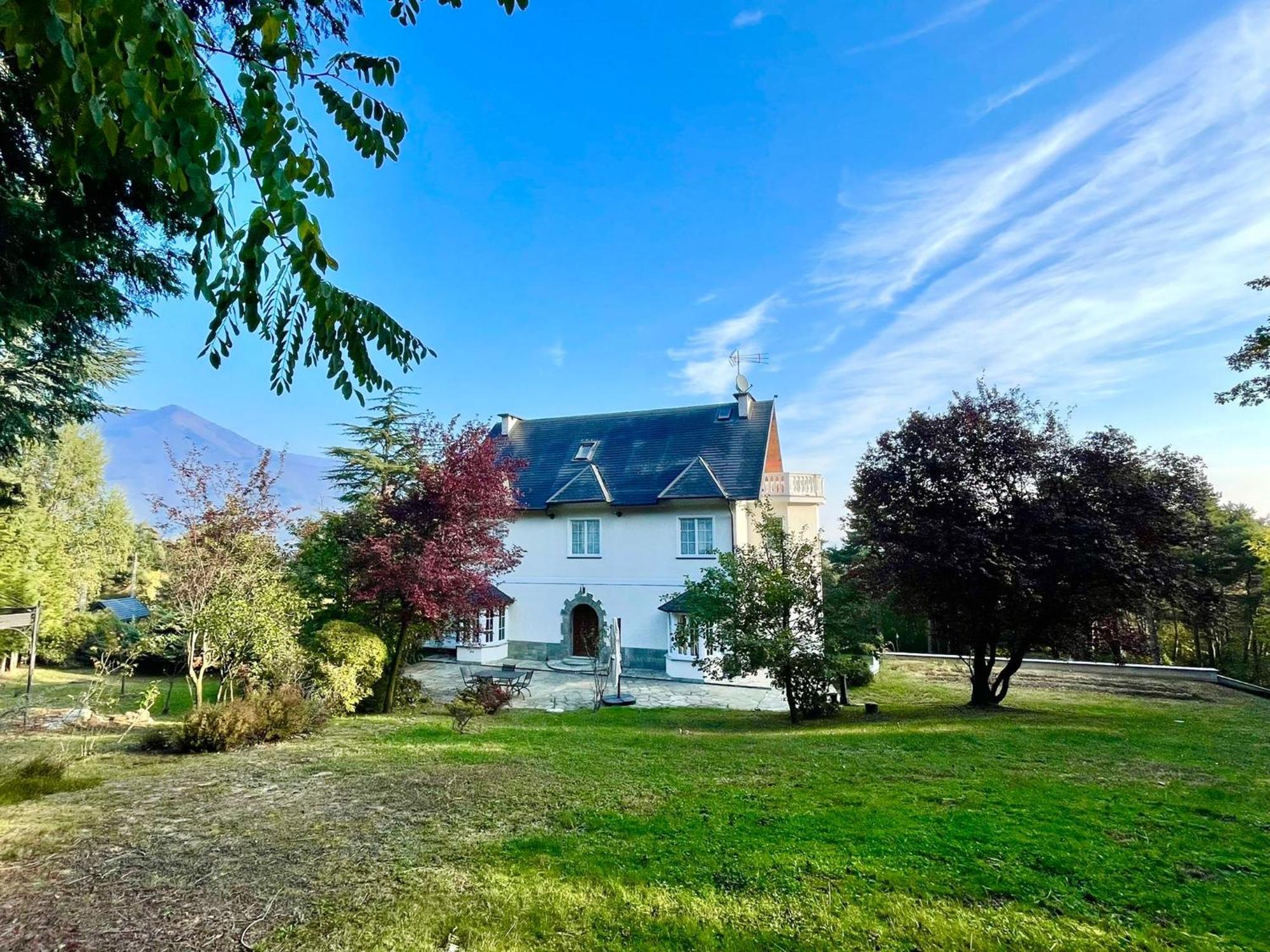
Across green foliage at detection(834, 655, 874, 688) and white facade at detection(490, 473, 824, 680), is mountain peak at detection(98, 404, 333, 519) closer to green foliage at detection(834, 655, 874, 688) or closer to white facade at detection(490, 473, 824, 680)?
white facade at detection(490, 473, 824, 680)

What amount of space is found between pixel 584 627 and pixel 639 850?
58.1 ft

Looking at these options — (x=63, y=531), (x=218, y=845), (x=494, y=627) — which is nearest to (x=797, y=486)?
(x=494, y=627)

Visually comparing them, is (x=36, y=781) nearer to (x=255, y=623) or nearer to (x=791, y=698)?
(x=255, y=623)

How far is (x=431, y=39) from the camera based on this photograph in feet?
15.9

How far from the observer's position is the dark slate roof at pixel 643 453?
68.4 ft

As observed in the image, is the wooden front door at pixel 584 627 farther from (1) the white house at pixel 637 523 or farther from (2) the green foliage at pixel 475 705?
(2) the green foliage at pixel 475 705

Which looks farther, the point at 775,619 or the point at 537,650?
the point at 537,650

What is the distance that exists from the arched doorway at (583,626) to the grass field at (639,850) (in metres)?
13.7

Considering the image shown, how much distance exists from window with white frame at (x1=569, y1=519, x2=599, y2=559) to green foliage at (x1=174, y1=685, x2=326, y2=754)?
507 inches

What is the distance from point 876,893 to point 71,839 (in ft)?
19.7

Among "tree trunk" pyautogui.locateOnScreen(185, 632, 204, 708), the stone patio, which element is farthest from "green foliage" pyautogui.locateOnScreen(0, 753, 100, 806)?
the stone patio

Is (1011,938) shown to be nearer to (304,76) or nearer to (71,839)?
(304,76)

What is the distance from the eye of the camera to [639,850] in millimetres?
4293

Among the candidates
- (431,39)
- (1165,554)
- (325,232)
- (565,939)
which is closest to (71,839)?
(565,939)
